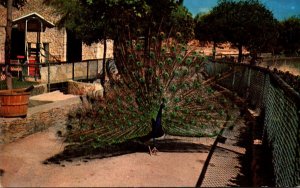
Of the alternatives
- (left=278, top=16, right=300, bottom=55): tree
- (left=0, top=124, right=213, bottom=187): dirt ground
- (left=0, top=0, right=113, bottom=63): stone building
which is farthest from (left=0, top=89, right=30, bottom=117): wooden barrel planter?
(left=278, top=16, right=300, bottom=55): tree

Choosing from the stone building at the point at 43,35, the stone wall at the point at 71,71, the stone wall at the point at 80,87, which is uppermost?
the stone building at the point at 43,35

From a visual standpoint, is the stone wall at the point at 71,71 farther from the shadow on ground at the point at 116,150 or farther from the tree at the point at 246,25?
the tree at the point at 246,25

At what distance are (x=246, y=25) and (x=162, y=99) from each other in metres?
34.8

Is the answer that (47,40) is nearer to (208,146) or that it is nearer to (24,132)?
(24,132)

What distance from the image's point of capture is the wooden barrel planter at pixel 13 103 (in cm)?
1173

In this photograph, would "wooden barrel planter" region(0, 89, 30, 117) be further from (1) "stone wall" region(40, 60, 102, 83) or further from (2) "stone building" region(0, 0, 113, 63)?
(2) "stone building" region(0, 0, 113, 63)

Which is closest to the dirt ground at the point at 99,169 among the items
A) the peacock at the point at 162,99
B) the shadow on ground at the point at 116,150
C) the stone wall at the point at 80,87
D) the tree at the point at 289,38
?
the shadow on ground at the point at 116,150

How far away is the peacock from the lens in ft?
31.6

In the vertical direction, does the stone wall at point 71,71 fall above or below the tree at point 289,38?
below

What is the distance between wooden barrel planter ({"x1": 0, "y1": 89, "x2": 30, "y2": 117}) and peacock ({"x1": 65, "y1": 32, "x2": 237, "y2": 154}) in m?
2.75

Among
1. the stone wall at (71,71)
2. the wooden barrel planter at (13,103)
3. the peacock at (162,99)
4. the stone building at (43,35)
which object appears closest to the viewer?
the peacock at (162,99)

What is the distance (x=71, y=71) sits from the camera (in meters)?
19.6

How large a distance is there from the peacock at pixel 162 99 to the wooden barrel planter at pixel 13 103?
2746mm

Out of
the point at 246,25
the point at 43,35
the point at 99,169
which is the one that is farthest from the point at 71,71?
the point at 246,25
